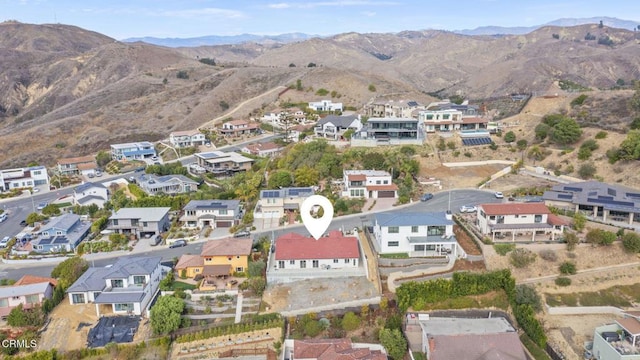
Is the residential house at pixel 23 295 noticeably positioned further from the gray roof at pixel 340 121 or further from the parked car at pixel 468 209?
the gray roof at pixel 340 121

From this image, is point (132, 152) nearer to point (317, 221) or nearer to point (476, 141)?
point (317, 221)

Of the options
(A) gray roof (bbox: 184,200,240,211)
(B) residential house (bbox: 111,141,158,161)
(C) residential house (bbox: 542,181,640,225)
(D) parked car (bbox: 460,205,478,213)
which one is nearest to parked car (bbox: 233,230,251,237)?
(A) gray roof (bbox: 184,200,240,211)

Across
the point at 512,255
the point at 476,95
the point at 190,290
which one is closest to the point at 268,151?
the point at 190,290

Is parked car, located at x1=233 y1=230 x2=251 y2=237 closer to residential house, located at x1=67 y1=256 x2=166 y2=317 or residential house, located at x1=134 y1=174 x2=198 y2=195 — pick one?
residential house, located at x1=67 y1=256 x2=166 y2=317

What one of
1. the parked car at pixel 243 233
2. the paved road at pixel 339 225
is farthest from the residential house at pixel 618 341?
the parked car at pixel 243 233

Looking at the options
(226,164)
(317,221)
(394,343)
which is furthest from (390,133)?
(394,343)

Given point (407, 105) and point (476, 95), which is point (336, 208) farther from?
point (476, 95)
